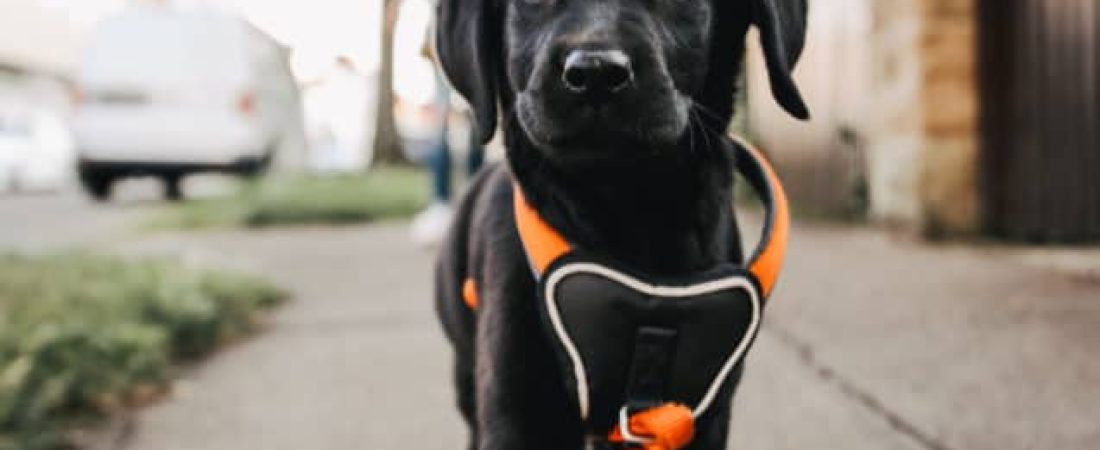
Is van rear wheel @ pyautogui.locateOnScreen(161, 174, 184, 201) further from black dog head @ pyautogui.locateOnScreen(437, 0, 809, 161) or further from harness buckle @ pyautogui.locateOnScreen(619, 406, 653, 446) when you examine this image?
harness buckle @ pyautogui.locateOnScreen(619, 406, 653, 446)

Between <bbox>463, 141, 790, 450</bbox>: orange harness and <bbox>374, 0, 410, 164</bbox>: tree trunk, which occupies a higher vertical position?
<bbox>463, 141, 790, 450</bbox>: orange harness

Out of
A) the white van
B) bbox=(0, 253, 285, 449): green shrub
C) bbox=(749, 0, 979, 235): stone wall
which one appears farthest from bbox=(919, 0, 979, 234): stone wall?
the white van

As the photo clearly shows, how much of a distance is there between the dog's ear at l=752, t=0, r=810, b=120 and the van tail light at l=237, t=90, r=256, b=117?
13.1 m

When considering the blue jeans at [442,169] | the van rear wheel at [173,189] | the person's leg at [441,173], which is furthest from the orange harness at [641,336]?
the van rear wheel at [173,189]

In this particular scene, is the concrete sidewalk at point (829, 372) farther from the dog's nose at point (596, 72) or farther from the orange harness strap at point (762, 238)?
the dog's nose at point (596, 72)

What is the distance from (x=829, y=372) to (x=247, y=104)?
39.8 feet

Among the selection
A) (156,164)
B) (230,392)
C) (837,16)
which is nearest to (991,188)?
(837,16)

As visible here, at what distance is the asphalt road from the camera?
3131 mm

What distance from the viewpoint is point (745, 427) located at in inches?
130

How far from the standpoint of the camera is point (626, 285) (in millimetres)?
2092

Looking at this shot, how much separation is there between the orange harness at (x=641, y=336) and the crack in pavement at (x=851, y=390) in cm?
102

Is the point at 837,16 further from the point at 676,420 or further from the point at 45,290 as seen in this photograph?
the point at 676,420

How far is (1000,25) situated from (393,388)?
151 inches

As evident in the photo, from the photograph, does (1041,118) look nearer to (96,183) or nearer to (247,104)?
(247,104)
